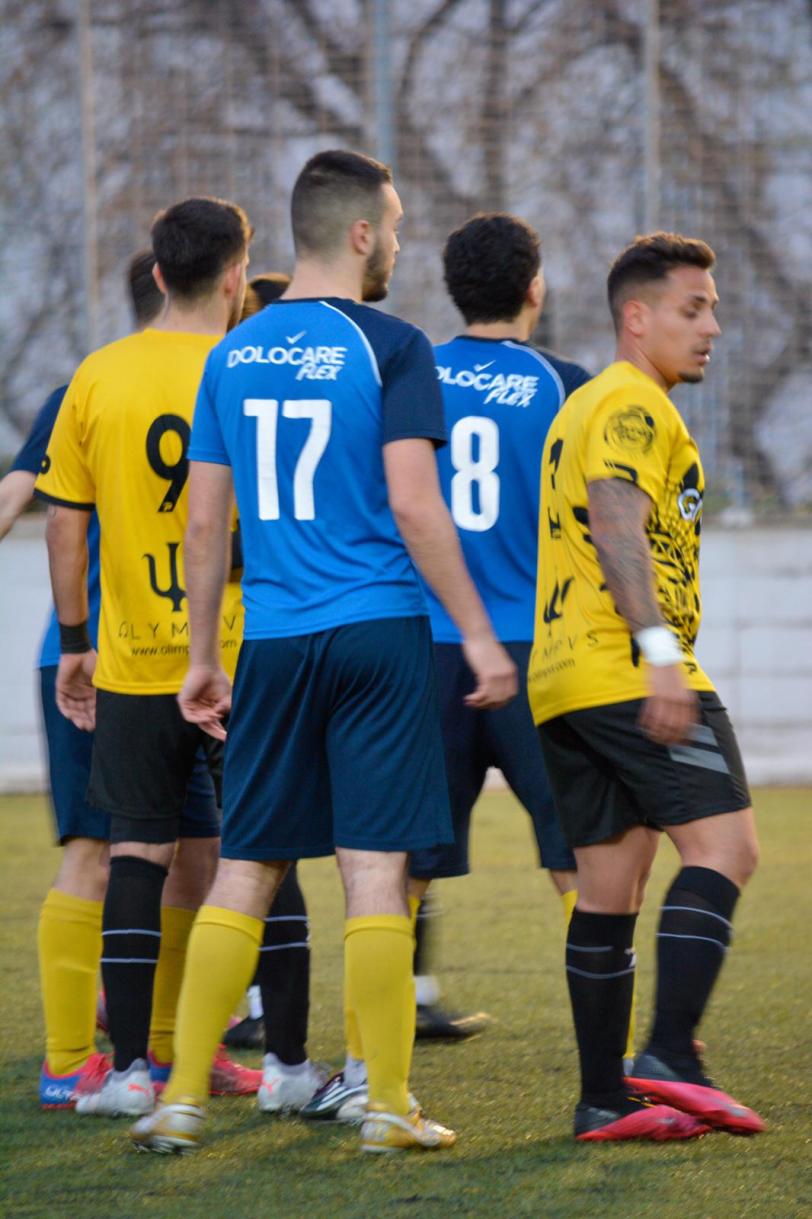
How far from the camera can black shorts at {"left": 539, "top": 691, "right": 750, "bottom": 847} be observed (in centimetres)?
360

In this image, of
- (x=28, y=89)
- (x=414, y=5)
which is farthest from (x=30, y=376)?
(x=414, y=5)

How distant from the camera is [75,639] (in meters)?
4.33

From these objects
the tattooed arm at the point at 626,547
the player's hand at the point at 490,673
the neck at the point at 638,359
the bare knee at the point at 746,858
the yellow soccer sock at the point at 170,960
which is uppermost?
the neck at the point at 638,359

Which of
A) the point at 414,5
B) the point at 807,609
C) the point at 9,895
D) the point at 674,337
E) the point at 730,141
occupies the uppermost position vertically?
the point at 414,5

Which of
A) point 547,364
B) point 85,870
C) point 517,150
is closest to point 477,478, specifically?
point 547,364

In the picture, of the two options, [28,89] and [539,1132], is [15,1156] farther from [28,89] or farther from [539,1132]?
[28,89]

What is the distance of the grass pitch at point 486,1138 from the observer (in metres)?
3.30

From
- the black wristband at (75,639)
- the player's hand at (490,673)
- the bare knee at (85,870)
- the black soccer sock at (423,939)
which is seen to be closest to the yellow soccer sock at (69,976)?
the bare knee at (85,870)

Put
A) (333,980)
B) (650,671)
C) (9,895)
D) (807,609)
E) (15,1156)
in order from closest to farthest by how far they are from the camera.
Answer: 1. (650,671)
2. (15,1156)
3. (333,980)
4. (9,895)
5. (807,609)

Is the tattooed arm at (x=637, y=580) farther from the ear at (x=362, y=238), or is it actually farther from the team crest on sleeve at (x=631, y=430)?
the ear at (x=362, y=238)

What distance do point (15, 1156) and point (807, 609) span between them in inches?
323

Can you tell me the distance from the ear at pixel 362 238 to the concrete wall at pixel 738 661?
754 cm

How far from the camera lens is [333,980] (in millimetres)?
5641

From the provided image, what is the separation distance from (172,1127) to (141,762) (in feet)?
2.89
